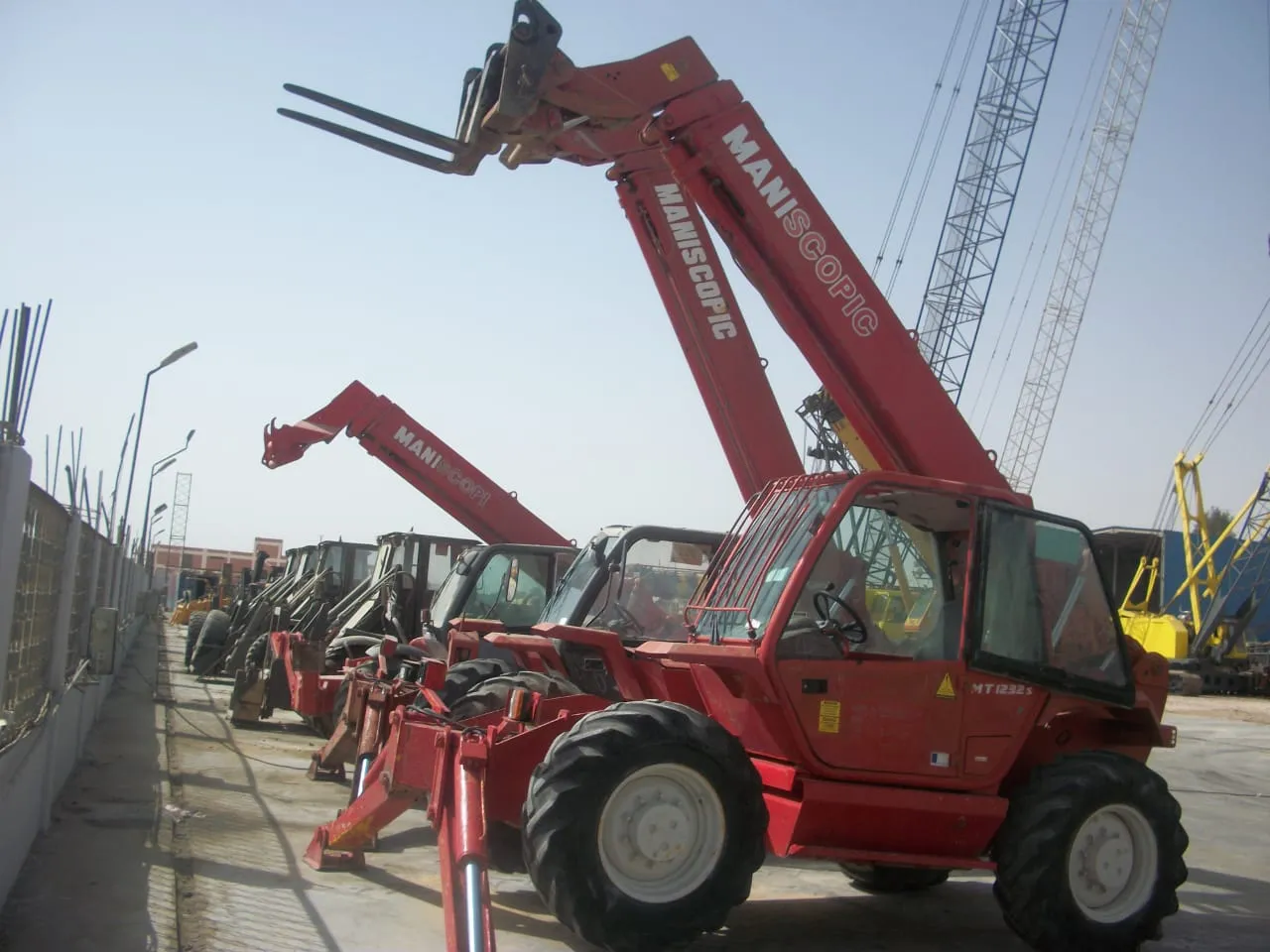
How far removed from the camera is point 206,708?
15617 millimetres

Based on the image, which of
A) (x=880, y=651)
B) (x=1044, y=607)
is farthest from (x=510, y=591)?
(x=1044, y=607)

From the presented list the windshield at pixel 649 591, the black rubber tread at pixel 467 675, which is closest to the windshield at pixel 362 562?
the black rubber tread at pixel 467 675

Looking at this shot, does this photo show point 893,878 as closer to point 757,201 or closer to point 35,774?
point 757,201

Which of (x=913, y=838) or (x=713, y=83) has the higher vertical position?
(x=713, y=83)

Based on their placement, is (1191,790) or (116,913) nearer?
(116,913)

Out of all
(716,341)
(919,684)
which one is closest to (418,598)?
(716,341)

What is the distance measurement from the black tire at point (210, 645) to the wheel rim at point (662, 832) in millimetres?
16192

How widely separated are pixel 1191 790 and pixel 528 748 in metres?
9.64

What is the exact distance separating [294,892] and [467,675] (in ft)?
7.06

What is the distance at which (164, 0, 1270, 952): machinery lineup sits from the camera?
521cm

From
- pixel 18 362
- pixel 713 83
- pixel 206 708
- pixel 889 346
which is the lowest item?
pixel 206 708

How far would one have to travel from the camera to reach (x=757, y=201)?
7.86 m

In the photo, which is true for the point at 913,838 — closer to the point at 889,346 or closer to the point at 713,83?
the point at 889,346

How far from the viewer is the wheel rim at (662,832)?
5156 mm
